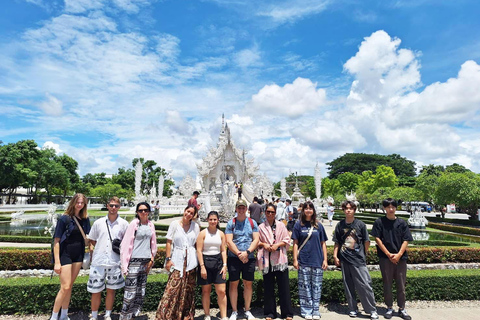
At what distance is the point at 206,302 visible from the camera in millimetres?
5082

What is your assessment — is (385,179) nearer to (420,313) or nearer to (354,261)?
(420,313)

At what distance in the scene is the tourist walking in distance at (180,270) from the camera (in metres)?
4.73

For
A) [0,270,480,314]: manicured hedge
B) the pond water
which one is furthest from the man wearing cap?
the pond water

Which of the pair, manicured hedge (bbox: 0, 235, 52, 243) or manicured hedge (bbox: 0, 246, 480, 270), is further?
manicured hedge (bbox: 0, 235, 52, 243)

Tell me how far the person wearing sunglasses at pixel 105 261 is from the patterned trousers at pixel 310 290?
3.24 metres

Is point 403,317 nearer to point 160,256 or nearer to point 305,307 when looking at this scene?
point 305,307

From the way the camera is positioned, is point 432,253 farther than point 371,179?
No

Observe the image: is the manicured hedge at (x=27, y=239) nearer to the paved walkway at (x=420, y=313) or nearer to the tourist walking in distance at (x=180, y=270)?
the paved walkway at (x=420, y=313)

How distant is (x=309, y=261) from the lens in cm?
535

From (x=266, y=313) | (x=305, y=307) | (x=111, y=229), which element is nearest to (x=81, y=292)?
(x=111, y=229)

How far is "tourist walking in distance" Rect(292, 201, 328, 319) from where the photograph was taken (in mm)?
5328

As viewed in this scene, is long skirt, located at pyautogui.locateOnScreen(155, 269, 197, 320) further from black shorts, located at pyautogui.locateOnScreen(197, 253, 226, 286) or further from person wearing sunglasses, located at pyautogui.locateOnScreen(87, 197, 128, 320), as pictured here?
person wearing sunglasses, located at pyautogui.locateOnScreen(87, 197, 128, 320)

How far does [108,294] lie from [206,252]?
5.86 ft

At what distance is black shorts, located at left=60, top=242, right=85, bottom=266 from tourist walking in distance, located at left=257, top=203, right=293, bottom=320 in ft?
9.97
